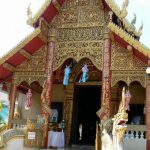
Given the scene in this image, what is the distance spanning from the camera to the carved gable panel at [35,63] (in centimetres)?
1118

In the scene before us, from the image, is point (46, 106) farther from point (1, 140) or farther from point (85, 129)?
point (85, 129)

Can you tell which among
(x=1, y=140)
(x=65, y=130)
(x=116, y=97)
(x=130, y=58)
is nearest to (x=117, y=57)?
(x=130, y=58)

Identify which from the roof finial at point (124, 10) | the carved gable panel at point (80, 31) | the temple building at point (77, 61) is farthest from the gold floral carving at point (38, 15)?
the roof finial at point (124, 10)

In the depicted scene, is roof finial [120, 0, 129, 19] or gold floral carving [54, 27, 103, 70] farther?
gold floral carving [54, 27, 103, 70]

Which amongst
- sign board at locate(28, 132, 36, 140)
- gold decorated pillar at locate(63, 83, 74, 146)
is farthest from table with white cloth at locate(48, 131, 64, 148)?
gold decorated pillar at locate(63, 83, 74, 146)

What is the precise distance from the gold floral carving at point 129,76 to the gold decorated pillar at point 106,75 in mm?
194

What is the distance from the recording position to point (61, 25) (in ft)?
37.0

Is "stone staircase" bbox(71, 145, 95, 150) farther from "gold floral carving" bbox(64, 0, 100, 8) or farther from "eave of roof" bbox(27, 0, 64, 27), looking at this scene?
"gold floral carving" bbox(64, 0, 100, 8)

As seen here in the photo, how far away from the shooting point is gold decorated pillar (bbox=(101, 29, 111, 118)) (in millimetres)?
10008

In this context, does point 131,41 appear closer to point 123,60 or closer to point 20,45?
point 123,60

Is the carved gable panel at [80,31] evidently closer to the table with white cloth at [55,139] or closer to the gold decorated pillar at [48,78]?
the gold decorated pillar at [48,78]

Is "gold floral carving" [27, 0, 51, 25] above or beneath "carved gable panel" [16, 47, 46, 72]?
above

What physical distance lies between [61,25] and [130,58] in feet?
8.89

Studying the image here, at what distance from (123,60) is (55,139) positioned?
133 inches
